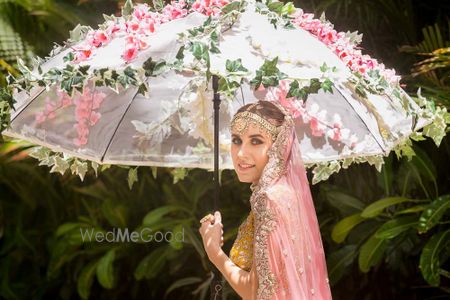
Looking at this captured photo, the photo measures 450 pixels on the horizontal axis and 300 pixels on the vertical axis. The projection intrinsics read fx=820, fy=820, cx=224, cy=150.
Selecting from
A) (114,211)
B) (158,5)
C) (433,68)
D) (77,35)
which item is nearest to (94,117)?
(77,35)

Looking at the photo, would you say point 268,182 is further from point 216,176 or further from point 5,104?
point 5,104

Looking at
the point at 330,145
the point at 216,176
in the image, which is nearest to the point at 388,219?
the point at 330,145

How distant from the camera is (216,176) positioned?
10.4 ft

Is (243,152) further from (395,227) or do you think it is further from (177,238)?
(177,238)

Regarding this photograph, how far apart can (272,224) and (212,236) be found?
347mm

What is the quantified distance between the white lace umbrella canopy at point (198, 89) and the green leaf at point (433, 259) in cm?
132

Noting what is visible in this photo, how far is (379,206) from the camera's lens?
4922 millimetres

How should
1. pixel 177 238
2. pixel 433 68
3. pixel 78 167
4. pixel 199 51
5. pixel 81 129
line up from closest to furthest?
pixel 199 51, pixel 81 129, pixel 78 167, pixel 433 68, pixel 177 238

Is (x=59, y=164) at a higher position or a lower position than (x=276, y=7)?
lower

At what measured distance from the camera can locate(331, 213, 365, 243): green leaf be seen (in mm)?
5031

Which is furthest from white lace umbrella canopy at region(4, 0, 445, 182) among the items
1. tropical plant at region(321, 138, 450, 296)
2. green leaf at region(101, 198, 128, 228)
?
green leaf at region(101, 198, 128, 228)

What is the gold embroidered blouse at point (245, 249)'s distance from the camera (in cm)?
285

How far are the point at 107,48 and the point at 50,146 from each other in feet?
2.07

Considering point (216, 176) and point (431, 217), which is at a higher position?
point (431, 217)
